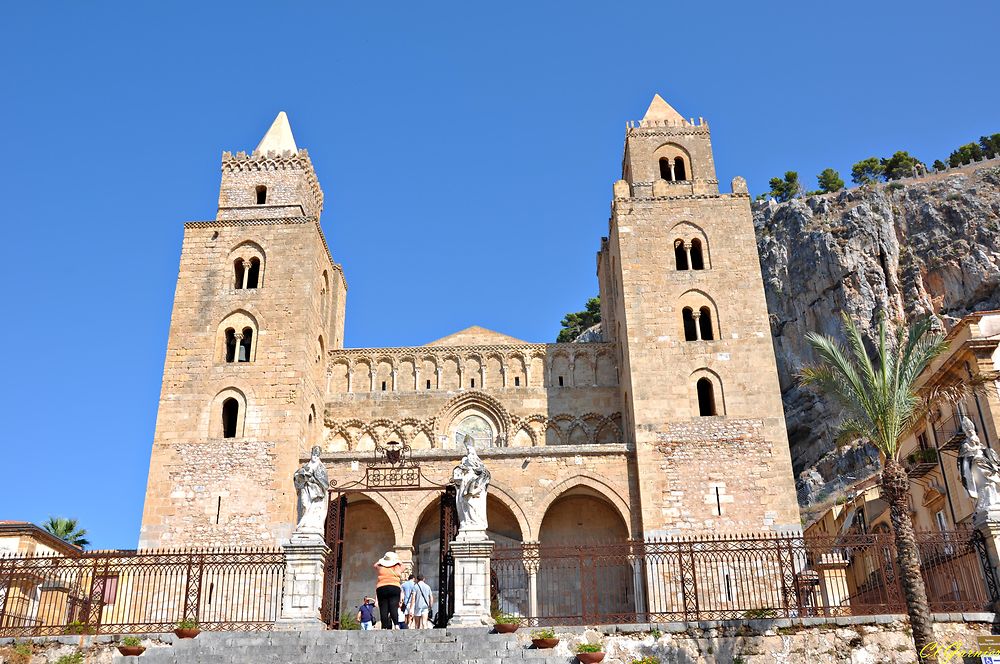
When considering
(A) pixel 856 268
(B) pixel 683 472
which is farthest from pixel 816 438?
(B) pixel 683 472

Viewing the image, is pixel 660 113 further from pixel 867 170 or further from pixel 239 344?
pixel 867 170

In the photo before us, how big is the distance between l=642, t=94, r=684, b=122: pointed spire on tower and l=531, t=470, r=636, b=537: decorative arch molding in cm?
1460

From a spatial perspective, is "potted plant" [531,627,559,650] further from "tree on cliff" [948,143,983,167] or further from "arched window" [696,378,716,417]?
"tree on cliff" [948,143,983,167]

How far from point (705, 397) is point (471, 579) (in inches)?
557

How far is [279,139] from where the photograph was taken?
114 ft

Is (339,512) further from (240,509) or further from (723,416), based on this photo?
(723,416)

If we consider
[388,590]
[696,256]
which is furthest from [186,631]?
[696,256]

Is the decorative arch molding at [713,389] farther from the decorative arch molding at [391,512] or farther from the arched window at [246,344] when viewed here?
the arched window at [246,344]

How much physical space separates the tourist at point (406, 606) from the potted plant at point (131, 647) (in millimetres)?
4513

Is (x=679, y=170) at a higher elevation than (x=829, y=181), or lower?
lower

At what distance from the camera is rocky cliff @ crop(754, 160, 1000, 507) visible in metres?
52.6

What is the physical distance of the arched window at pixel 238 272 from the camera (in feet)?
101

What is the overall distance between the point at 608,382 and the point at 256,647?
62.4 feet

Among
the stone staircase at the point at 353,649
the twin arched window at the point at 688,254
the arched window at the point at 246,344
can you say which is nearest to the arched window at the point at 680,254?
the twin arched window at the point at 688,254
